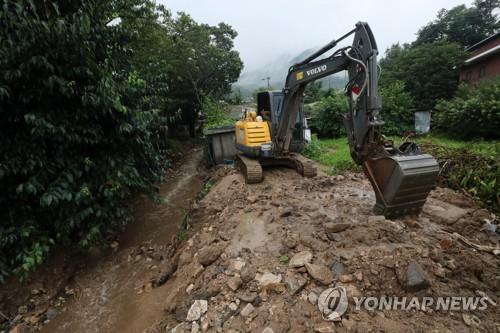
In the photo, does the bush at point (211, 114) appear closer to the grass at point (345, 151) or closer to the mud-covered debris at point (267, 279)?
the grass at point (345, 151)

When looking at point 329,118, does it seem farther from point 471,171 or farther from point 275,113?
point 471,171

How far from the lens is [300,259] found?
116 inches

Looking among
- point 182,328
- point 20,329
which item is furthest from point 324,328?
point 20,329

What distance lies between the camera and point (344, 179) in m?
6.09

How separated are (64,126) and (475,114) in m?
12.3

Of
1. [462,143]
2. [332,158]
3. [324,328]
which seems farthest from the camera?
[462,143]

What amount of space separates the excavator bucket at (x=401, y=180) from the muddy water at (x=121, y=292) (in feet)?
10.4

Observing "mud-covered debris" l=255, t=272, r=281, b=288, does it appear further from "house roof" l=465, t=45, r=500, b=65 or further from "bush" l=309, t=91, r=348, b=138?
"house roof" l=465, t=45, r=500, b=65

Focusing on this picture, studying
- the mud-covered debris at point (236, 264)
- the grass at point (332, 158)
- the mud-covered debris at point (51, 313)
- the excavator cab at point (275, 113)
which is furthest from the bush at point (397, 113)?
the mud-covered debris at point (51, 313)

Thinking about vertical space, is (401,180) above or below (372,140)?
below

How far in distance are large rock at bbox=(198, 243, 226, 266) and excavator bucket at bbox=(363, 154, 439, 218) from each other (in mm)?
2268

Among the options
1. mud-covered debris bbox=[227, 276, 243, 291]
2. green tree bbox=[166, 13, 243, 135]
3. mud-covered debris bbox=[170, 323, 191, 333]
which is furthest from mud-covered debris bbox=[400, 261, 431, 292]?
green tree bbox=[166, 13, 243, 135]

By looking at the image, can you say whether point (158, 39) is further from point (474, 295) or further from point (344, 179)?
point (474, 295)

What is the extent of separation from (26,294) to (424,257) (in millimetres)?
5046
